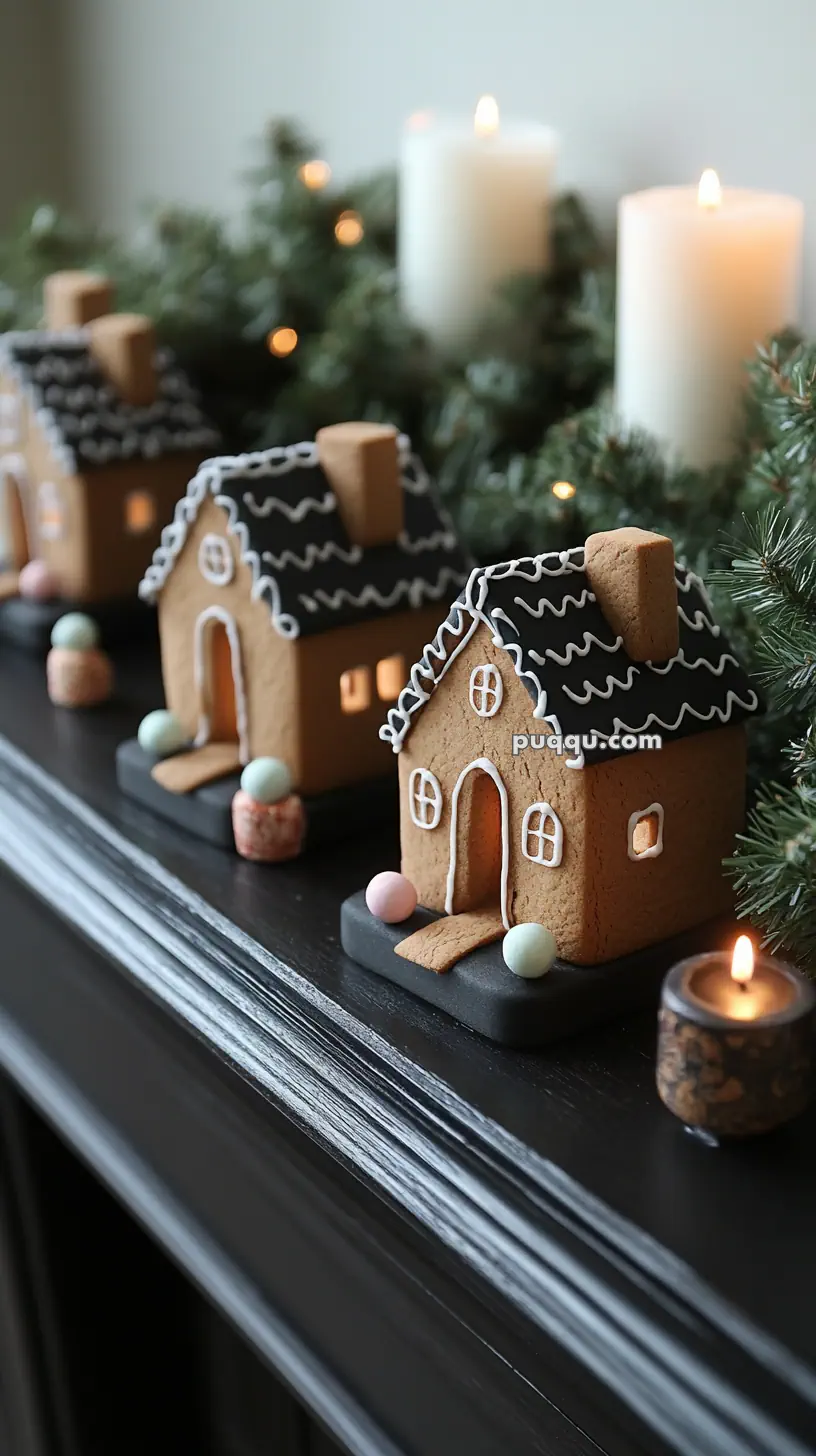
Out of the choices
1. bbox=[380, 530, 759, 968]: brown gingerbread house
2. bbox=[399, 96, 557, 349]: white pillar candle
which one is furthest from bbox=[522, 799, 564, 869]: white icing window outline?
bbox=[399, 96, 557, 349]: white pillar candle

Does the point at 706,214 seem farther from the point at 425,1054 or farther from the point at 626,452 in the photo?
the point at 425,1054

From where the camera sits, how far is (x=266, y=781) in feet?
2.65

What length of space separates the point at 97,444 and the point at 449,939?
558mm

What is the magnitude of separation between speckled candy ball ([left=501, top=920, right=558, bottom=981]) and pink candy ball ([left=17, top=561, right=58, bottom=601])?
1.96 feet

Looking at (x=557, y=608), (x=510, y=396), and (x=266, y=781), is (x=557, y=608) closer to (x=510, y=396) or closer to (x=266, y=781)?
(x=266, y=781)

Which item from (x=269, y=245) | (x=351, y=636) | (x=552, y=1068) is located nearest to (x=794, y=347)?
(x=351, y=636)

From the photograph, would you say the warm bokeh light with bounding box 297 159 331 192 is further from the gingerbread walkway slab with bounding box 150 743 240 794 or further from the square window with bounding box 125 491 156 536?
the gingerbread walkway slab with bounding box 150 743 240 794

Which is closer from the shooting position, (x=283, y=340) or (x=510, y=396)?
(x=510, y=396)

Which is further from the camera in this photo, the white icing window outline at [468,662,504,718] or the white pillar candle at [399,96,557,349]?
the white pillar candle at [399,96,557,349]

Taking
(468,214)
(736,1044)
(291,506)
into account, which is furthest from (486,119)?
(736,1044)

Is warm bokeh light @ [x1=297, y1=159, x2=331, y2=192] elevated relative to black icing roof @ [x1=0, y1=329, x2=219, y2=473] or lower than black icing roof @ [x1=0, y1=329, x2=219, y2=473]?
elevated

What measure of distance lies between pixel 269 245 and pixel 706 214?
1.49ft

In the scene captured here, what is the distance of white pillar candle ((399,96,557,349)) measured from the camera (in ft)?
3.43

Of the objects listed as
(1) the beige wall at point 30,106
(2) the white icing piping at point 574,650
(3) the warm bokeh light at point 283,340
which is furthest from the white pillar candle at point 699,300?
Result: (1) the beige wall at point 30,106
